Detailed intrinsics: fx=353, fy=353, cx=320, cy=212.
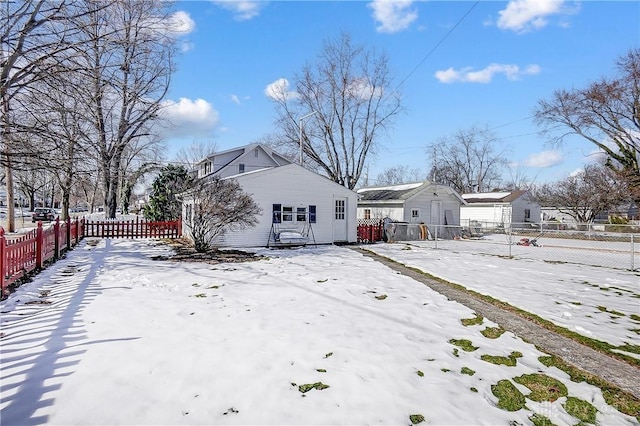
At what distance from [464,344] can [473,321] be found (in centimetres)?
114

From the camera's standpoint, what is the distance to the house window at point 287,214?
15922 mm

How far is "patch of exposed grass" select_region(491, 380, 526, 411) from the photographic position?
10.4 ft

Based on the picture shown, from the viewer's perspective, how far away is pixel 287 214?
1600 cm

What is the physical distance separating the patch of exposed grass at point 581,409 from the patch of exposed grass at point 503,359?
744mm

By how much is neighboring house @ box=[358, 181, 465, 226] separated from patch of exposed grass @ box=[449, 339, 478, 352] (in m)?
18.1

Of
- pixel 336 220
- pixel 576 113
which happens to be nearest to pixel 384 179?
pixel 576 113

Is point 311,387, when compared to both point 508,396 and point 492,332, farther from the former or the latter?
point 492,332

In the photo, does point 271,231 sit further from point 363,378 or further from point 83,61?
point 363,378

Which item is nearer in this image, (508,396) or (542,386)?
(508,396)

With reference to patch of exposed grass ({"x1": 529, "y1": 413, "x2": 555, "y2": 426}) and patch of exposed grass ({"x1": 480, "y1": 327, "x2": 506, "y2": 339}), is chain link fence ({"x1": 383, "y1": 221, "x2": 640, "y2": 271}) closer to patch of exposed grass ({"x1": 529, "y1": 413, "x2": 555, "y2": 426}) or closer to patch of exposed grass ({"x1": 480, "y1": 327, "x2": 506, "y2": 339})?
patch of exposed grass ({"x1": 480, "y1": 327, "x2": 506, "y2": 339})

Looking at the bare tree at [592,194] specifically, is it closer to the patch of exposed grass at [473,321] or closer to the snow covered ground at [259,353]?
the snow covered ground at [259,353]

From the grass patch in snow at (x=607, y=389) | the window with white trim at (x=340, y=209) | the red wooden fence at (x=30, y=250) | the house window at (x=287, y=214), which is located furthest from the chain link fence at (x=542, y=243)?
the red wooden fence at (x=30, y=250)

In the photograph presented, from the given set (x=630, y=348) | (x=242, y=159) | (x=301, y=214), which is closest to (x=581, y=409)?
(x=630, y=348)

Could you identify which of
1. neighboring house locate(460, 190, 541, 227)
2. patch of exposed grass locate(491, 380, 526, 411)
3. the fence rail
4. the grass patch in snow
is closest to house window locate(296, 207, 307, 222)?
the fence rail
